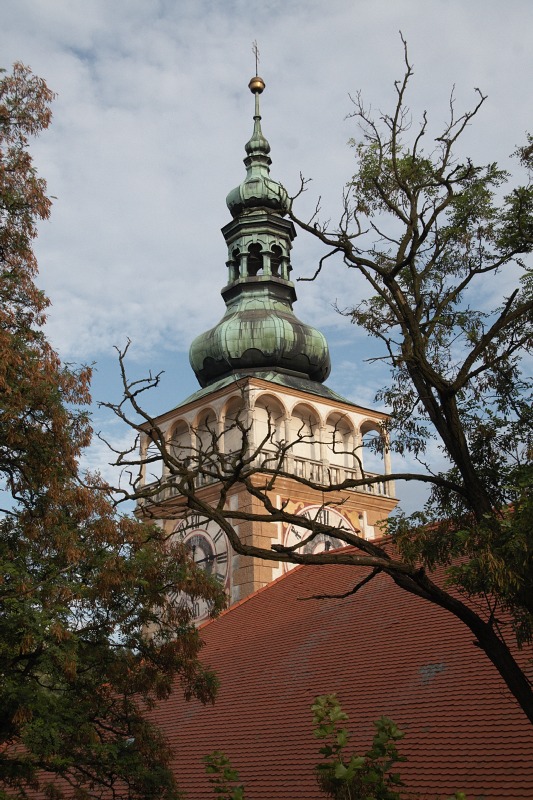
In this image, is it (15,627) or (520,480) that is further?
(15,627)

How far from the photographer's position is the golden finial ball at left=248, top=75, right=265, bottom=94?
35.1 m

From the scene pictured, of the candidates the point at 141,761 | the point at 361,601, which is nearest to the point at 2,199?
the point at 141,761

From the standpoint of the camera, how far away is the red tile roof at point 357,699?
1020cm

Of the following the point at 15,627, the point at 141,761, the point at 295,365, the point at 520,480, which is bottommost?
the point at 141,761

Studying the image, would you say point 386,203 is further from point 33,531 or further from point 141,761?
point 141,761

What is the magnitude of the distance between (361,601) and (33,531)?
774cm

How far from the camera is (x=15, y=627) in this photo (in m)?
8.70

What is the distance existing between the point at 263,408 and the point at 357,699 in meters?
13.5

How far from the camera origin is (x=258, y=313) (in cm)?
2822

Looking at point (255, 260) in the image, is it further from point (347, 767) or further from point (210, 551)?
point (347, 767)

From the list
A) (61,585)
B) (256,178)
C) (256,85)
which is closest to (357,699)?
(61,585)

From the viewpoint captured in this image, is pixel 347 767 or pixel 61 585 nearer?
pixel 347 767

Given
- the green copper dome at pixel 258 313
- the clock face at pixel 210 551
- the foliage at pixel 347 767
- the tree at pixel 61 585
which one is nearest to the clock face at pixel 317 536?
the clock face at pixel 210 551

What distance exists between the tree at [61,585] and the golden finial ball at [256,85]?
82.7 ft
